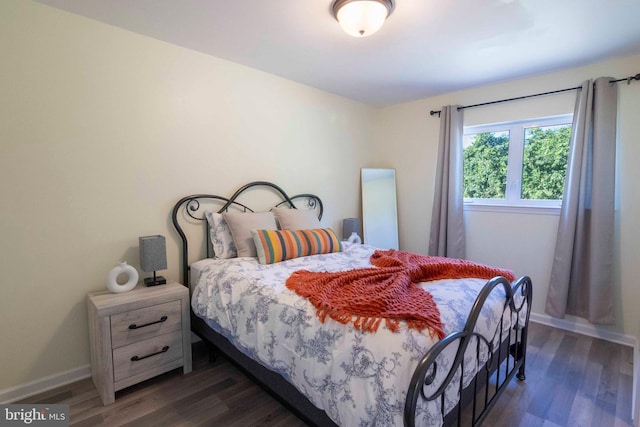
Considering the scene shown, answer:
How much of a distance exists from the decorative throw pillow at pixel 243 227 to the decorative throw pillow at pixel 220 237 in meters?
0.05

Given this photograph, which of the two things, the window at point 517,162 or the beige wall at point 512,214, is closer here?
the beige wall at point 512,214

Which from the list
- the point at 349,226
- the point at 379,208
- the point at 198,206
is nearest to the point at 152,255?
the point at 198,206

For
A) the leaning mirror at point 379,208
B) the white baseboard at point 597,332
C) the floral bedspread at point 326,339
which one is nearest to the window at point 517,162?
the leaning mirror at point 379,208

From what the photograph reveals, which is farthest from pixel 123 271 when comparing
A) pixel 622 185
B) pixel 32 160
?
pixel 622 185

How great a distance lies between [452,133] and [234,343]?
3039mm

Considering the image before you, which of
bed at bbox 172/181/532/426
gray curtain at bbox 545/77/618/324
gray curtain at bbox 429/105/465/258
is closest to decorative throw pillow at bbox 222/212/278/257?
bed at bbox 172/181/532/426

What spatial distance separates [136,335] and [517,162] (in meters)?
3.67

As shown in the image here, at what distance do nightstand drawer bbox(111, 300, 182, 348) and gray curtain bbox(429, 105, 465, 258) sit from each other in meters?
2.79

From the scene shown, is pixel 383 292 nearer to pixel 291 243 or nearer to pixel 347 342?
pixel 347 342

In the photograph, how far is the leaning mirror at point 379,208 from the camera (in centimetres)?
389

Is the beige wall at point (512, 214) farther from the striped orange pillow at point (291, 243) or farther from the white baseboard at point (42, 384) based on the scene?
the white baseboard at point (42, 384)

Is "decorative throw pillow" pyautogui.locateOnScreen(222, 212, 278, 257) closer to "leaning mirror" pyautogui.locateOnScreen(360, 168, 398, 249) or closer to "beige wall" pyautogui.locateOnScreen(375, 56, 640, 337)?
"leaning mirror" pyautogui.locateOnScreen(360, 168, 398, 249)

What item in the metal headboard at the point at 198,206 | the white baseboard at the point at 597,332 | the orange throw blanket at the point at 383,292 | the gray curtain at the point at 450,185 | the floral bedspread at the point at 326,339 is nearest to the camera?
the floral bedspread at the point at 326,339

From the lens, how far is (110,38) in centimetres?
206
